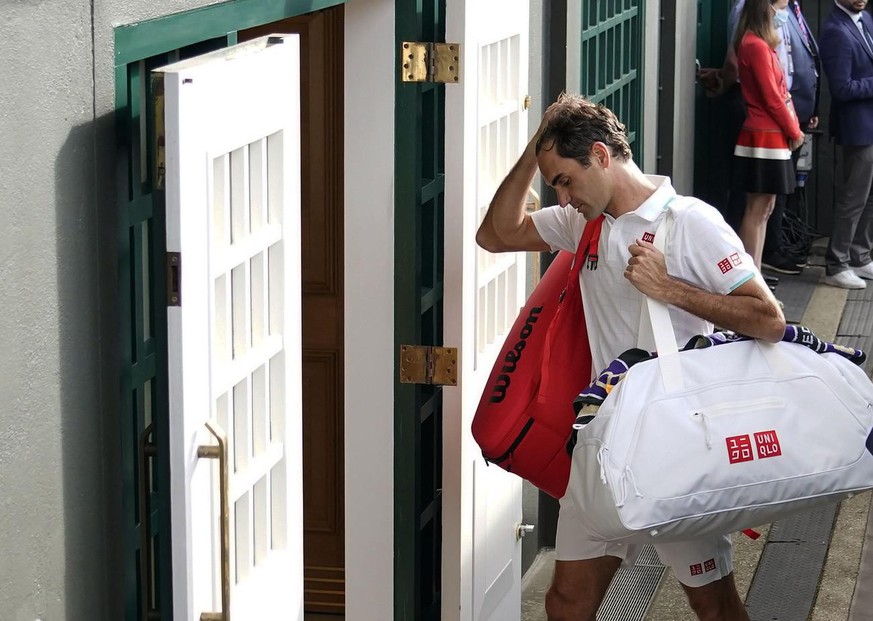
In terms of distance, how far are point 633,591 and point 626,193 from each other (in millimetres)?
2320

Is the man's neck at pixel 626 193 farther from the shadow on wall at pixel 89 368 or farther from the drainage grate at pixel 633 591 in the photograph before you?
the drainage grate at pixel 633 591

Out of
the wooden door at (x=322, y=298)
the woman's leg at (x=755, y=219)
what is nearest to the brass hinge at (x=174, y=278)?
the wooden door at (x=322, y=298)

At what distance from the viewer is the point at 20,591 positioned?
7.18 feet

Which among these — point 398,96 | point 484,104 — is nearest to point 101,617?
point 398,96

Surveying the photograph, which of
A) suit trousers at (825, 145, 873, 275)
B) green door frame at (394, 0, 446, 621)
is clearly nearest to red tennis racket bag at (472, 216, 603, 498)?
green door frame at (394, 0, 446, 621)

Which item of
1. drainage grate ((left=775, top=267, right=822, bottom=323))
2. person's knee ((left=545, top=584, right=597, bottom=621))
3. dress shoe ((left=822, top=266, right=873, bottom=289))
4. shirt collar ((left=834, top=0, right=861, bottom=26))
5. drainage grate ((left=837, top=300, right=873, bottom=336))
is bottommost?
drainage grate ((left=837, top=300, right=873, bottom=336))

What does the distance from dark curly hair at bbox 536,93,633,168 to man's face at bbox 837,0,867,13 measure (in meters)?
5.83

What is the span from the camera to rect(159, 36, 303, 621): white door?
228cm

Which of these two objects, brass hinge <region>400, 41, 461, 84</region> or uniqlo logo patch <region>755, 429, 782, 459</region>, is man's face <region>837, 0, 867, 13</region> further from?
uniqlo logo patch <region>755, 429, 782, 459</region>

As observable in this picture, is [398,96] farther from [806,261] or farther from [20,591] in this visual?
[806,261]

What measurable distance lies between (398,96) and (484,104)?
0.33 m

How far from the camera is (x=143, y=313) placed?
2.51 metres

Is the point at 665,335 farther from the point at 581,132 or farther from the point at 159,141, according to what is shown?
the point at 159,141

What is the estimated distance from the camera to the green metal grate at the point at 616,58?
19.0 ft
